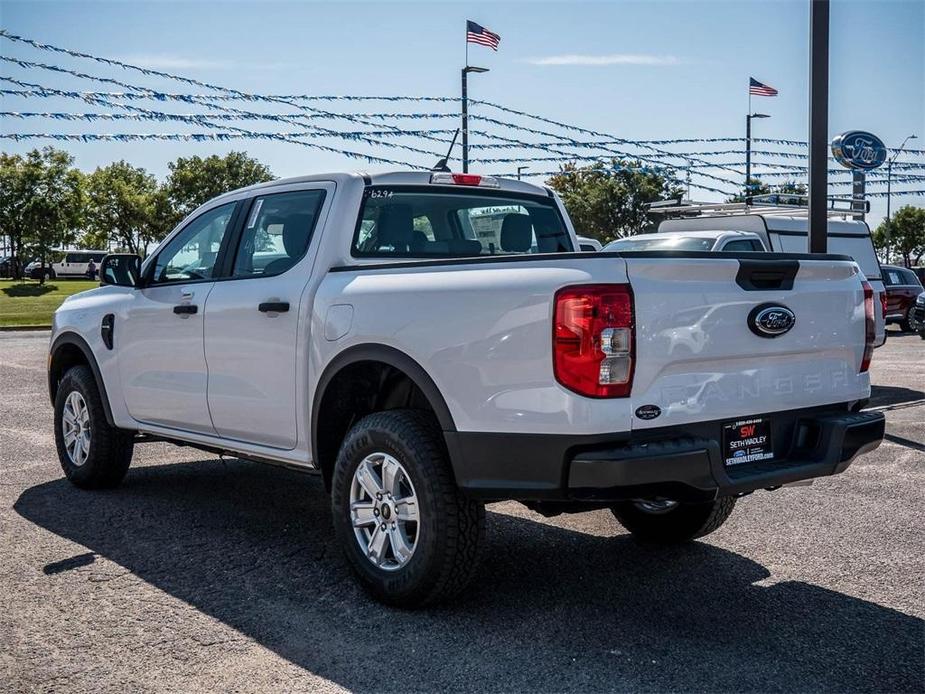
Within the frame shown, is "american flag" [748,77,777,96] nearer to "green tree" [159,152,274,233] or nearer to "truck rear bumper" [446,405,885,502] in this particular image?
"truck rear bumper" [446,405,885,502]

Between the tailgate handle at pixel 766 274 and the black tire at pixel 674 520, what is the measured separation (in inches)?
51.1

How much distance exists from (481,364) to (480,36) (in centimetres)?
1889

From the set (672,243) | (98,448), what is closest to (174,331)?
(98,448)

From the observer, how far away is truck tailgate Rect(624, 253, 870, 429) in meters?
3.87

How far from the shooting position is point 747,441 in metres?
4.16

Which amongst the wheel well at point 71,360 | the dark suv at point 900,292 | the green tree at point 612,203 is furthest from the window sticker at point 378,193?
the green tree at point 612,203

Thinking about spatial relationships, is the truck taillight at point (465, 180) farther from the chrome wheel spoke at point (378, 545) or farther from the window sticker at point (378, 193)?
the chrome wheel spoke at point (378, 545)

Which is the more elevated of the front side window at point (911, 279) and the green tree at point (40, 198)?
the green tree at point (40, 198)

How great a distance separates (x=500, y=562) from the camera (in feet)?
17.0

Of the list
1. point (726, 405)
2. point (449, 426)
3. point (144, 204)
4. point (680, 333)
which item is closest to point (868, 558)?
point (726, 405)

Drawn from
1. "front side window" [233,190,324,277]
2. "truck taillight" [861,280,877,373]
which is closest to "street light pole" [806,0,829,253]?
"truck taillight" [861,280,877,373]

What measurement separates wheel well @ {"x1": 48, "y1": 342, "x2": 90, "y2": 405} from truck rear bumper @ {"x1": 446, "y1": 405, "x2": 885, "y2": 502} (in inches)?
160

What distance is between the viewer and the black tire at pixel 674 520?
526cm

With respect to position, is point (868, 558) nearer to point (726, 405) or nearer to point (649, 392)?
point (726, 405)
